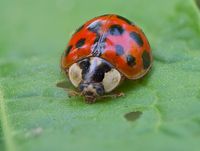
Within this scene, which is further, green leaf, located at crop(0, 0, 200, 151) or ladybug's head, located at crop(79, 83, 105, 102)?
ladybug's head, located at crop(79, 83, 105, 102)

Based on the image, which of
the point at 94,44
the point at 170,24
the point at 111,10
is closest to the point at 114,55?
the point at 94,44

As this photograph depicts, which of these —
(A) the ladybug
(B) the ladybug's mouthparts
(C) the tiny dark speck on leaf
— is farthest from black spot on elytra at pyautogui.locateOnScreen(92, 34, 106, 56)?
(C) the tiny dark speck on leaf

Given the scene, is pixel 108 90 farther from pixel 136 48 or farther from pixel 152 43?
pixel 152 43

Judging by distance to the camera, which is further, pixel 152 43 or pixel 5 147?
pixel 152 43

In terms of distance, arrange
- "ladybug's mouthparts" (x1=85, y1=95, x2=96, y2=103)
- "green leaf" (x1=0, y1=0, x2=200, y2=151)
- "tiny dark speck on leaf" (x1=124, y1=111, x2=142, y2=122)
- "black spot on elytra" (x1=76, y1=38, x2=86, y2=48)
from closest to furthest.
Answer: "green leaf" (x1=0, y1=0, x2=200, y2=151), "tiny dark speck on leaf" (x1=124, y1=111, x2=142, y2=122), "ladybug's mouthparts" (x1=85, y1=95, x2=96, y2=103), "black spot on elytra" (x1=76, y1=38, x2=86, y2=48)

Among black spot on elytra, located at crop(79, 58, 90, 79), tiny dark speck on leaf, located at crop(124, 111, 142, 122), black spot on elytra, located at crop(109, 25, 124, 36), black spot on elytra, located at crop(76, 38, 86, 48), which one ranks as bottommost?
tiny dark speck on leaf, located at crop(124, 111, 142, 122)

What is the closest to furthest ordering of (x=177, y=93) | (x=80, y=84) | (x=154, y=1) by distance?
(x=177, y=93) → (x=80, y=84) → (x=154, y=1)

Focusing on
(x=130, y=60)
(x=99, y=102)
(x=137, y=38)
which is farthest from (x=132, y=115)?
(x=137, y=38)

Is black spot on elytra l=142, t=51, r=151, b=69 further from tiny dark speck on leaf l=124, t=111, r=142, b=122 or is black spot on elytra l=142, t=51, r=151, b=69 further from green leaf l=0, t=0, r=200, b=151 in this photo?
tiny dark speck on leaf l=124, t=111, r=142, b=122
